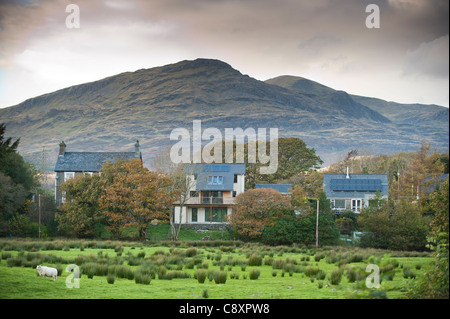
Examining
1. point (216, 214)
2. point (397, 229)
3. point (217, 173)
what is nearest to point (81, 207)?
point (216, 214)

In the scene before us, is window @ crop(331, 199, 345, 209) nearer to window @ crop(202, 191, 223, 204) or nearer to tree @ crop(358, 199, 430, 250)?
window @ crop(202, 191, 223, 204)

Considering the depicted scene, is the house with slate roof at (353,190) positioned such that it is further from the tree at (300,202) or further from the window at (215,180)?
the tree at (300,202)

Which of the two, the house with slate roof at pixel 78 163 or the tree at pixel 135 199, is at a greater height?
the house with slate roof at pixel 78 163

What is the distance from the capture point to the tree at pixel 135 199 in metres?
40.7

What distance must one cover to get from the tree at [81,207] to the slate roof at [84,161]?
10.7 meters

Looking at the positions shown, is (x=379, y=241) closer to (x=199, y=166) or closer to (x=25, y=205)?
(x=199, y=166)

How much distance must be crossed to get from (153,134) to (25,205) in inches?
5673

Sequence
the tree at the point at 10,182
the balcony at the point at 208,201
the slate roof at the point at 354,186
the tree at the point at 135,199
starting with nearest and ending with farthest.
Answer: the tree at the point at 10,182 → the tree at the point at 135,199 → the balcony at the point at 208,201 → the slate roof at the point at 354,186

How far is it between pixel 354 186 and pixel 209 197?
17565mm

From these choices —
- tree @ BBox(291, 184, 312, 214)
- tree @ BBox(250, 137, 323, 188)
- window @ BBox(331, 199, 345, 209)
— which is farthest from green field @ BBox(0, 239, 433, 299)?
tree @ BBox(250, 137, 323, 188)

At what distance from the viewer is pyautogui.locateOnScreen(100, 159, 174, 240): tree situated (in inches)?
1601

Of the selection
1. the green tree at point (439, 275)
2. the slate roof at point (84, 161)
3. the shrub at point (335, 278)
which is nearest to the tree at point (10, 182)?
the slate roof at point (84, 161)

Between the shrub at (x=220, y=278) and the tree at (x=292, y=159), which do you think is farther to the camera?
the tree at (x=292, y=159)
